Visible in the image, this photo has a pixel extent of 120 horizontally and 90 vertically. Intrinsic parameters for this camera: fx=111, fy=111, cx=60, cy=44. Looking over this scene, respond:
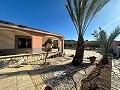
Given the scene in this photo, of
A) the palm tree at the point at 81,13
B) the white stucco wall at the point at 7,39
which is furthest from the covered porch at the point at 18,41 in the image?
the palm tree at the point at 81,13

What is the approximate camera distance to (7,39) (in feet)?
46.5

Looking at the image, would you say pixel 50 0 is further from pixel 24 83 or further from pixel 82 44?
pixel 24 83

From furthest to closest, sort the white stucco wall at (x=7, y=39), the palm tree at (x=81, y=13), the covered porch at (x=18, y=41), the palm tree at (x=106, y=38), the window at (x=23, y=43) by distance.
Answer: the window at (x=23, y=43)
the white stucco wall at (x=7, y=39)
the covered porch at (x=18, y=41)
the palm tree at (x=106, y=38)
the palm tree at (x=81, y=13)

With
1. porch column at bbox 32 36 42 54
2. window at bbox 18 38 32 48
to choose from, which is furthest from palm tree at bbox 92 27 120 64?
window at bbox 18 38 32 48

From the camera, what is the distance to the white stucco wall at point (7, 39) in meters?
13.5

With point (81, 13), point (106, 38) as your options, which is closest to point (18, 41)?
point (81, 13)

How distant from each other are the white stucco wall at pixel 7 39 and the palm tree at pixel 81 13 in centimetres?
811

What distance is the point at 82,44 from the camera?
1199 centimetres

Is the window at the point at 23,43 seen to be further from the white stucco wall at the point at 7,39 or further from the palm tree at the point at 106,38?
the palm tree at the point at 106,38

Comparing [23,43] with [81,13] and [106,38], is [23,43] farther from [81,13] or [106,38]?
[106,38]

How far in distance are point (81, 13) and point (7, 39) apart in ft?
31.8

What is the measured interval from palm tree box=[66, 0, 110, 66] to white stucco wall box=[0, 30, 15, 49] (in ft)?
26.6

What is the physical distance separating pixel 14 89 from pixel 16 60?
20.2 ft

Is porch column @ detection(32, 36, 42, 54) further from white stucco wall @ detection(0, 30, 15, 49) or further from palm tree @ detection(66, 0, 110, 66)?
palm tree @ detection(66, 0, 110, 66)
